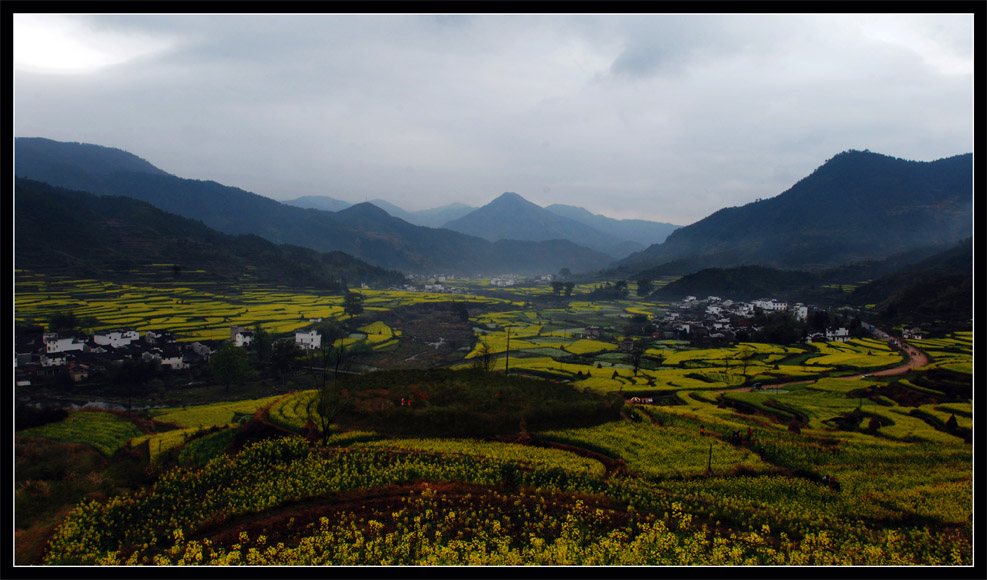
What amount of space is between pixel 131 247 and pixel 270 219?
93.5m

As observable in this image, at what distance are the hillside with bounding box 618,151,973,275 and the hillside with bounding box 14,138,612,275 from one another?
45579 mm

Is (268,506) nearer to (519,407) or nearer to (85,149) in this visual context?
(519,407)

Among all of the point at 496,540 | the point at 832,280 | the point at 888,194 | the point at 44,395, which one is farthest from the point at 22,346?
the point at 888,194

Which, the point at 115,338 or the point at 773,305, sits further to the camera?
the point at 773,305

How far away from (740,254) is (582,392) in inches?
4641

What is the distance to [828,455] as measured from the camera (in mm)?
12805

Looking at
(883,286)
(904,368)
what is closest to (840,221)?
(883,286)

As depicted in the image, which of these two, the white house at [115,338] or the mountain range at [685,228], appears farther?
the mountain range at [685,228]

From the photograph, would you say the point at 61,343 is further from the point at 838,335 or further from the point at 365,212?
the point at 365,212

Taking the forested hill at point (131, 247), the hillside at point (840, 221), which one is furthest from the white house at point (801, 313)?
the forested hill at point (131, 247)

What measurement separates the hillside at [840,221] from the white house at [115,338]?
9602 cm

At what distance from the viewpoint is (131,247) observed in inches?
2270

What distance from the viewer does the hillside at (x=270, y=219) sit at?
127 m

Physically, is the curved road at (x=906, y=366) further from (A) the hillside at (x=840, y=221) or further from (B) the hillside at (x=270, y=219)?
(B) the hillside at (x=270, y=219)
